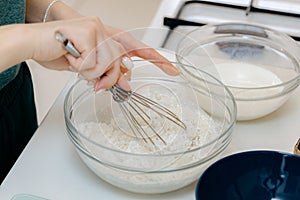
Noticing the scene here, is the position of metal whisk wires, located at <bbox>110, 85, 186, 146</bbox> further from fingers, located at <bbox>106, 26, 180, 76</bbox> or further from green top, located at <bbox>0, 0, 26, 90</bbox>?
green top, located at <bbox>0, 0, 26, 90</bbox>

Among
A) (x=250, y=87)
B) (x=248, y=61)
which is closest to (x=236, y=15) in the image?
(x=248, y=61)

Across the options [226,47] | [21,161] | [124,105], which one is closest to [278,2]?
[226,47]

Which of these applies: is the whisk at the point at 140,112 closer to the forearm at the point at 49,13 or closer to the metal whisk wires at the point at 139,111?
the metal whisk wires at the point at 139,111

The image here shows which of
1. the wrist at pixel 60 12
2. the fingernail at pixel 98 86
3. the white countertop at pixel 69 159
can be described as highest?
the wrist at pixel 60 12

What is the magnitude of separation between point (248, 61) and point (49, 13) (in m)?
0.37

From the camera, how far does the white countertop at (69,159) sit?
0.68 meters

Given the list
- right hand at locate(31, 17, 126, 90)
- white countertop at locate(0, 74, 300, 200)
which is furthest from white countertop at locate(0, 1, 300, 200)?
right hand at locate(31, 17, 126, 90)

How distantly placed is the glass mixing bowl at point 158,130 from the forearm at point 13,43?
0.11 meters

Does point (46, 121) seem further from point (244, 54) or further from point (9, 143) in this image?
point (244, 54)

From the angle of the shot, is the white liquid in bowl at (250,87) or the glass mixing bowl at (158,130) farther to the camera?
the white liquid in bowl at (250,87)

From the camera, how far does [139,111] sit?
30.2 inches

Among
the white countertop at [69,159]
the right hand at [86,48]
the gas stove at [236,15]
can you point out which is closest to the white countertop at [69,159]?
the white countertop at [69,159]

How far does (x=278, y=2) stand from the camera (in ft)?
3.99

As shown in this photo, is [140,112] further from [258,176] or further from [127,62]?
[258,176]
